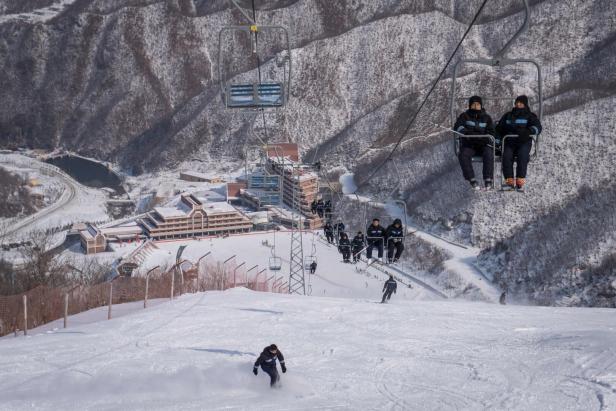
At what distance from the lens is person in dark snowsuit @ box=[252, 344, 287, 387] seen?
1102 centimetres

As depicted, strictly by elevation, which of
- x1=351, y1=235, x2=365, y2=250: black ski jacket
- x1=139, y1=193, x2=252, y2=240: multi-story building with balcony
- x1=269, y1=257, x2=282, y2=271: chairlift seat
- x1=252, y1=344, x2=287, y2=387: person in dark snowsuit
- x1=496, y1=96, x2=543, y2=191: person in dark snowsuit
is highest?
x1=496, y1=96, x2=543, y2=191: person in dark snowsuit

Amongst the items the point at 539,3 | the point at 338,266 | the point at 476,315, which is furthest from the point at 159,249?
the point at 539,3

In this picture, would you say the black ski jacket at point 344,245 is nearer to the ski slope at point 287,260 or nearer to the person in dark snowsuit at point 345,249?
the person in dark snowsuit at point 345,249

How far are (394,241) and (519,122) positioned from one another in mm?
6941

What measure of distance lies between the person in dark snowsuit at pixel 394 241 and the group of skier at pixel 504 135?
19.7 ft

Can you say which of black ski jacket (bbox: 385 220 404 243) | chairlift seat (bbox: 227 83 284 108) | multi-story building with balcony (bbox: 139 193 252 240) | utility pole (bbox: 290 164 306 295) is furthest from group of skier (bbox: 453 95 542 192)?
multi-story building with balcony (bbox: 139 193 252 240)

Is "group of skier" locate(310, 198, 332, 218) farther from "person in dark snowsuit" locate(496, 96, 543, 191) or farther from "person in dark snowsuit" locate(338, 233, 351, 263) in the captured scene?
"person in dark snowsuit" locate(496, 96, 543, 191)

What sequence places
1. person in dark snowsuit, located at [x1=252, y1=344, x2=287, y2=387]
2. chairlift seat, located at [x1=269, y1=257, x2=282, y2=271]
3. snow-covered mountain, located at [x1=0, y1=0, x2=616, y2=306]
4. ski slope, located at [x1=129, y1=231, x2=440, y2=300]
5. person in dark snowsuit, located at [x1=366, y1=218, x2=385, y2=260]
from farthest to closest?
snow-covered mountain, located at [x1=0, y1=0, x2=616, y2=306]
chairlift seat, located at [x1=269, y1=257, x2=282, y2=271]
ski slope, located at [x1=129, y1=231, x2=440, y2=300]
person in dark snowsuit, located at [x1=366, y1=218, x2=385, y2=260]
person in dark snowsuit, located at [x1=252, y1=344, x2=287, y2=387]

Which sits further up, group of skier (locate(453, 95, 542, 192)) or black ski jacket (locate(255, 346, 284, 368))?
group of skier (locate(453, 95, 542, 192))

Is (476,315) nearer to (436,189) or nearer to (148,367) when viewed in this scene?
(148,367)

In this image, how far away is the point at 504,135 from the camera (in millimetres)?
9883

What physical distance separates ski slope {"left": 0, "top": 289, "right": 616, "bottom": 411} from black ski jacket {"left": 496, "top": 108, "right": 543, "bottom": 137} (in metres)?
3.57

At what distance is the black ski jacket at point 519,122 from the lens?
31.5 feet

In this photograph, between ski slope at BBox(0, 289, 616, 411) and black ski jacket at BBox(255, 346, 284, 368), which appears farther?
black ski jacket at BBox(255, 346, 284, 368)
